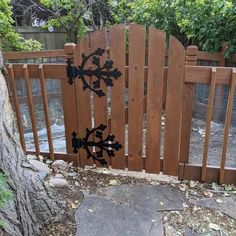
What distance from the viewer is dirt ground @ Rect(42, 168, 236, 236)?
1876 mm

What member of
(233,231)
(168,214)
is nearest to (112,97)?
(168,214)

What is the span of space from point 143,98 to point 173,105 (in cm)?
25

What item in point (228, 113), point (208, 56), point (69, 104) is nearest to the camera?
point (228, 113)

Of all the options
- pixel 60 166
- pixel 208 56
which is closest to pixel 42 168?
pixel 60 166

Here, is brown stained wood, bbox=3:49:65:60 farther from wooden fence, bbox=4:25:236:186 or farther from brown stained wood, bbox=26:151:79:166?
brown stained wood, bbox=26:151:79:166

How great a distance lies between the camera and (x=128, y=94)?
7.68 feet

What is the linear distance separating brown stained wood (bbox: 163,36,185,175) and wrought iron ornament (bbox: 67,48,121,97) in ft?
1.42

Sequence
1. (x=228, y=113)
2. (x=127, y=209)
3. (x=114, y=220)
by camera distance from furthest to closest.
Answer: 1. (x=228, y=113)
2. (x=127, y=209)
3. (x=114, y=220)

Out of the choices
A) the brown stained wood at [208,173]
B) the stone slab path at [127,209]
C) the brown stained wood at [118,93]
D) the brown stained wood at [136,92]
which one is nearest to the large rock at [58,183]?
the stone slab path at [127,209]

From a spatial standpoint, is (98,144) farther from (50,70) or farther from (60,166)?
(50,70)

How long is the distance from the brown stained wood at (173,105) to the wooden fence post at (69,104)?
82 cm

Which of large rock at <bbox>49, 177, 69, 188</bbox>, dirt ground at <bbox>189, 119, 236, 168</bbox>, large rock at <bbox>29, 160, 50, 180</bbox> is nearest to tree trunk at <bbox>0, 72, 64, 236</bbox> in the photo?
large rock at <bbox>49, 177, 69, 188</bbox>

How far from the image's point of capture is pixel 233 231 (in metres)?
1.88

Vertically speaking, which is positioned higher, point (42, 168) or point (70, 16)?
point (70, 16)
